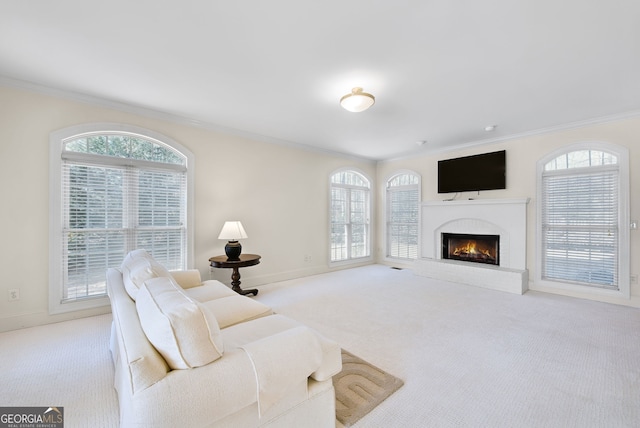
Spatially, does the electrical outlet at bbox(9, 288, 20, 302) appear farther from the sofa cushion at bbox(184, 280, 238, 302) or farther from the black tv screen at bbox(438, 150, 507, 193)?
the black tv screen at bbox(438, 150, 507, 193)

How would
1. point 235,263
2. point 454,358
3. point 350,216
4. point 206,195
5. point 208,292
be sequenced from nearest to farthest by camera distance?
point 454,358 < point 208,292 < point 235,263 < point 206,195 < point 350,216

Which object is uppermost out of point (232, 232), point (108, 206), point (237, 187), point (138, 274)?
point (237, 187)

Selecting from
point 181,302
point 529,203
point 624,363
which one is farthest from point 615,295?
point 181,302

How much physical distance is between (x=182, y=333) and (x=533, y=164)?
5.58 metres

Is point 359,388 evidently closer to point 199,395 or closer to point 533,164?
point 199,395

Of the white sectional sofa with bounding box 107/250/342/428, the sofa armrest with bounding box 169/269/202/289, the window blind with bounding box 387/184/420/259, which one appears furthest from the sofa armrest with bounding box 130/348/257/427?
the window blind with bounding box 387/184/420/259

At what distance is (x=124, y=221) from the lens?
3518 millimetres

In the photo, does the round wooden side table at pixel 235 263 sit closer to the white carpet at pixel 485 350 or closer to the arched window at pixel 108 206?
the white carpet at pixel 485 350

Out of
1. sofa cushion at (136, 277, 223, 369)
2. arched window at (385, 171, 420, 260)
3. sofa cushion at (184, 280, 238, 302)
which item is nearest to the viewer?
sofa cushion at (136, 277, 223, 369)

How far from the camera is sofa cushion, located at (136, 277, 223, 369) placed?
1087mm

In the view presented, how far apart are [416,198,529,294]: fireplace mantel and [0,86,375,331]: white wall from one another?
79.9 inches

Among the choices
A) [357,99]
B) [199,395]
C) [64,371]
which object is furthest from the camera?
[357,99]

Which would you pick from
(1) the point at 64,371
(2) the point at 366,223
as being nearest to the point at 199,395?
(1) the point at 64,371

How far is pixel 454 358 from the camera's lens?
92.7 inches
